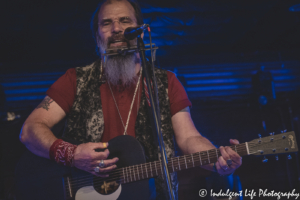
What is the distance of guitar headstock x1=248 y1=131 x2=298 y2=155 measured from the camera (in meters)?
1.97

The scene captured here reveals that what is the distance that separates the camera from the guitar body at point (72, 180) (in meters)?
2.07

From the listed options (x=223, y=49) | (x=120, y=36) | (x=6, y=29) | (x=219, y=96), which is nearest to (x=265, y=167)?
(x=219, y=96)

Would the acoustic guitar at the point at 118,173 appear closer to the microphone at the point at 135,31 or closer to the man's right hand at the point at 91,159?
the man's right hand at the point at 91,159

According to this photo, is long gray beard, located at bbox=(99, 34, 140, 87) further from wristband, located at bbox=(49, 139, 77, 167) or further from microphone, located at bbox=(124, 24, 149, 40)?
wristband, located at bbox=(49, 139, 77, 167)

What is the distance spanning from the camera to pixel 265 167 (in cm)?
589

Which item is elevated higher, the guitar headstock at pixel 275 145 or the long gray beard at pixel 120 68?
the long gray beard at pixel 120 68

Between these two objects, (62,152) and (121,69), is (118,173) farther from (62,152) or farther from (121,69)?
(121,69)

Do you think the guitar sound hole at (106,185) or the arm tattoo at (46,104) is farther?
the arm tattoo at (46,104)

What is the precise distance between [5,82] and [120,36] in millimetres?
3877

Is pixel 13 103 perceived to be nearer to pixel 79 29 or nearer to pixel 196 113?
pixel 79 29

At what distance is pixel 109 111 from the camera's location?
257 cm

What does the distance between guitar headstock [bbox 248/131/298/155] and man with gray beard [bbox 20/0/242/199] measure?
206 mm

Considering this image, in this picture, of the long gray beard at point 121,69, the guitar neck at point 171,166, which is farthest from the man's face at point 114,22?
the guitar neck at point 171,166

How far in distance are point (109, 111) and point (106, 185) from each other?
29.7 inches
